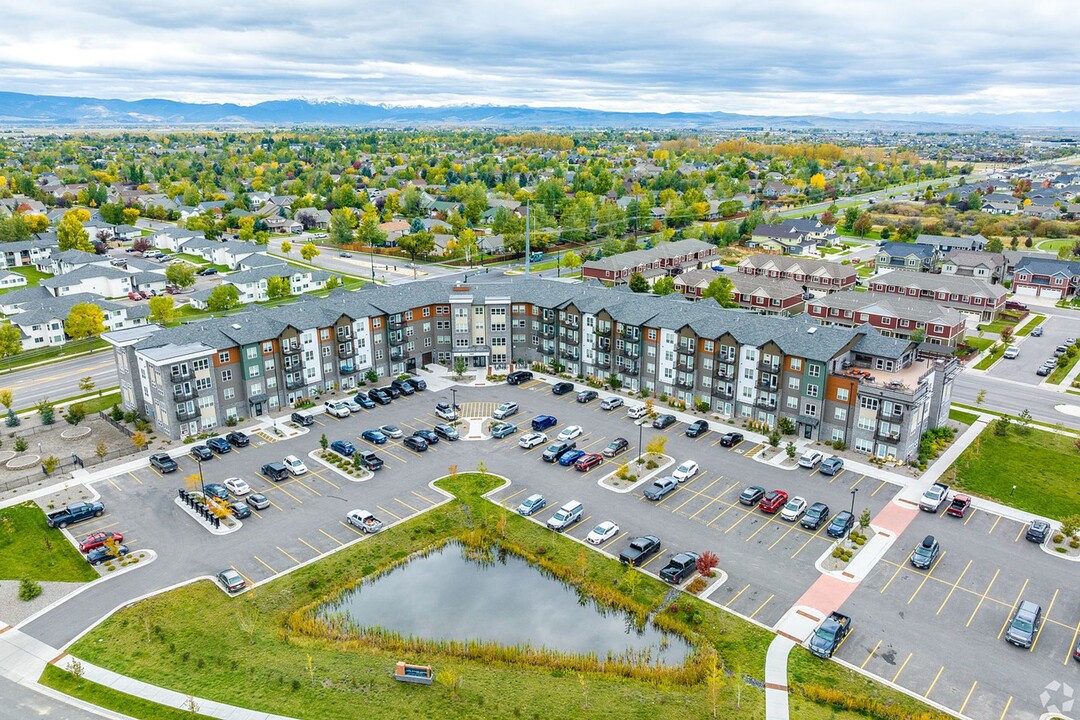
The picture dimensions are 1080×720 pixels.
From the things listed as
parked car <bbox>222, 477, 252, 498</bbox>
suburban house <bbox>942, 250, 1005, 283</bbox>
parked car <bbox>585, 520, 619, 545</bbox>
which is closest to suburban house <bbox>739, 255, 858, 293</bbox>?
suburban house <bbox>942, 250, 1005, 283</bbox>

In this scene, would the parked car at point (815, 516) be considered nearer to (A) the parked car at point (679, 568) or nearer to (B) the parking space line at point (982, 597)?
(A) the parked car at point (679, 568)

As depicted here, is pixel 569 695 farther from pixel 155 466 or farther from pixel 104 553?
pixel 155 466

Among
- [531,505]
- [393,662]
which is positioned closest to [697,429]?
[531,505]

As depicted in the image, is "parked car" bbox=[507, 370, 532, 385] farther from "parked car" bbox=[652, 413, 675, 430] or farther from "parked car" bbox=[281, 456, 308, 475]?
"parked car" bbox=[281, 456, 308, 475]

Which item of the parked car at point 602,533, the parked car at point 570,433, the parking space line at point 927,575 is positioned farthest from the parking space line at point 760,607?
the parked car at point 570,433

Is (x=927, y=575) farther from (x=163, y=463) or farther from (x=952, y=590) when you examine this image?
(x=163, y=463)

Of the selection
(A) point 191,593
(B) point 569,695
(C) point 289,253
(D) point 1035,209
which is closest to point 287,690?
(A) point 191,593
